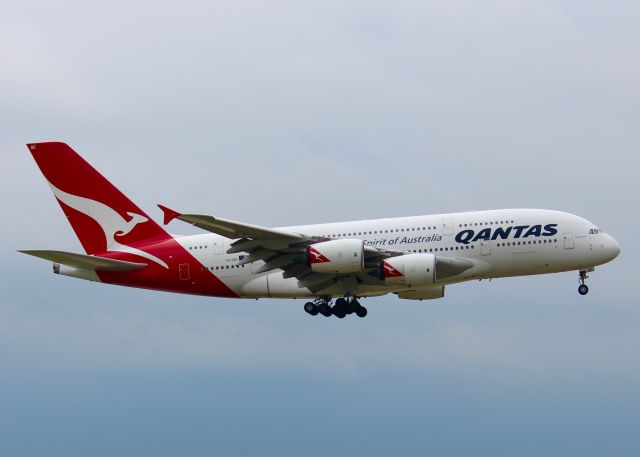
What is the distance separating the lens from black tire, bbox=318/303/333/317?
4916cm

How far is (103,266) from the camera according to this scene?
159 feet

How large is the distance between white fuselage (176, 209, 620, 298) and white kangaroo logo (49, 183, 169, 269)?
7.82m

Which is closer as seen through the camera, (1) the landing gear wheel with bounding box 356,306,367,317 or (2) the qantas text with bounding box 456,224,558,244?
(2) the qantas text with bounding box 456,224,558,244

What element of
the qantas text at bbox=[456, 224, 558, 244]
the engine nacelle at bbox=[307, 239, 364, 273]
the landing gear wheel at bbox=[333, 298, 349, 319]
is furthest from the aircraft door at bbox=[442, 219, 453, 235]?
the landing gear wheel at bbox=[333, 298, 349, 319]

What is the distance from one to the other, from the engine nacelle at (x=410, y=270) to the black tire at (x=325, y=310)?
454 centimetres

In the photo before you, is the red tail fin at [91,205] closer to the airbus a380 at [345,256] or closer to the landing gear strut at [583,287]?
the airbus a380 at [345,256]

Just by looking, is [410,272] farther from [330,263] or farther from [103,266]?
[103,266]

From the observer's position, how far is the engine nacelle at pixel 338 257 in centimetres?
4472

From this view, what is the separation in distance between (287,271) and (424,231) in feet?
19.7

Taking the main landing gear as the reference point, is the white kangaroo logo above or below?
above

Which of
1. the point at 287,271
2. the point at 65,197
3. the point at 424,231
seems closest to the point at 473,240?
the point at 424,231

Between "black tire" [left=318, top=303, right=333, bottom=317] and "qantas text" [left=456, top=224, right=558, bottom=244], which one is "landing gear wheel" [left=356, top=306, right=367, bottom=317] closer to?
"black tire" [left=318, top=303, right=333, bottom=317]

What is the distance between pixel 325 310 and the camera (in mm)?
49219

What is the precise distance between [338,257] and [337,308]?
5036mm
